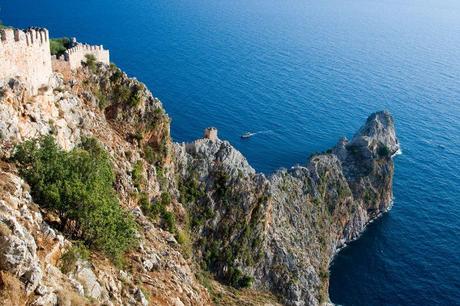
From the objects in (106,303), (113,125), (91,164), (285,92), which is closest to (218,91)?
(285,92)

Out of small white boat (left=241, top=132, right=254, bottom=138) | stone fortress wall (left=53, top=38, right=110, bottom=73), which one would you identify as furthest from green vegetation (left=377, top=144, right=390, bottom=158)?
stone fortress wall (left=53, top=38, right=110, bottom=73)

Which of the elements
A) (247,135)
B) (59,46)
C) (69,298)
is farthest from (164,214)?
(247,135)

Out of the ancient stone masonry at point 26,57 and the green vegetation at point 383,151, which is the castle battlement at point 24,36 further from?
the green vegetation at point 383,151

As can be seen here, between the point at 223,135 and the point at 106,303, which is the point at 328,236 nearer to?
the point at 223,135

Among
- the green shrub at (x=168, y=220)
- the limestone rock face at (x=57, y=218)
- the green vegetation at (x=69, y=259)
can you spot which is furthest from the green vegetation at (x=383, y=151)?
the green vegetation at (x=69, y=259)

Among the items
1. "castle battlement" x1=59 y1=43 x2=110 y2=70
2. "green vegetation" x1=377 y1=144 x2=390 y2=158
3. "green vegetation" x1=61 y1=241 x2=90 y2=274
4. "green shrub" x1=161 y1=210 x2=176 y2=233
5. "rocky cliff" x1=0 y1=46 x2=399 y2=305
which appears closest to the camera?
"green vegetation" x1=61 y1=241 x2=90 y2=274

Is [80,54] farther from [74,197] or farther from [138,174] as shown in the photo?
[74,197]

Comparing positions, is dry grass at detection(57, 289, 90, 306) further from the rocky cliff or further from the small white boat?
the small white boat
